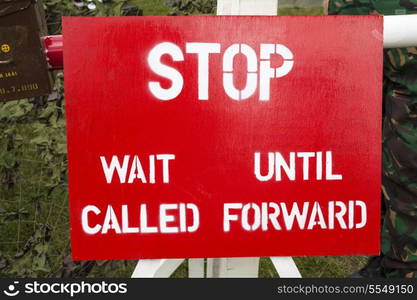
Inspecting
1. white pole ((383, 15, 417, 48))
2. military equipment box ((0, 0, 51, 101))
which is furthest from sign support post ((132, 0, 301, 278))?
military equipment box ((0, 0, 51, 101))

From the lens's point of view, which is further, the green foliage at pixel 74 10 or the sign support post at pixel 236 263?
the green foliage at pixel 74 10

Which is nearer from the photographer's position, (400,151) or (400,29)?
(400,29)

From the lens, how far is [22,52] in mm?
1285

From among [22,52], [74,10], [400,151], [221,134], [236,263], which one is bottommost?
[236,263]

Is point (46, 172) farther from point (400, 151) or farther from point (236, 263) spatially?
point (400, 151)

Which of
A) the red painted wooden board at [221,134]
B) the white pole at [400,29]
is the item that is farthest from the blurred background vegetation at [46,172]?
the white pole at [400,29]

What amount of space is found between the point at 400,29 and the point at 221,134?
46 cm

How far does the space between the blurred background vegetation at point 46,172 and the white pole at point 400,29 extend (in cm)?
94

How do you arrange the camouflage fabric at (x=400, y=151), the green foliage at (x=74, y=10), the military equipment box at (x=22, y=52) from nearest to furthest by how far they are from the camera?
the military equipment box at (x=22, y=52) → the camouflage fabric at (x=400, y=151) → the green foliage at (x=74, y=10)

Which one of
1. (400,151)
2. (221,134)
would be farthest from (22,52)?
(400,151)

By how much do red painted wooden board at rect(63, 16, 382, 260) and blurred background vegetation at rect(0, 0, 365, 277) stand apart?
2.72 feet

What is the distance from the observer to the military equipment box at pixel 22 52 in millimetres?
1268

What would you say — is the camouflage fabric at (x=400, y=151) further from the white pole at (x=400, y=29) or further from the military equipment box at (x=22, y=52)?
the military equipment box at (x=22, y=52)

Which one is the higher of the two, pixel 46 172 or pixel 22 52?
pixel 22 52
